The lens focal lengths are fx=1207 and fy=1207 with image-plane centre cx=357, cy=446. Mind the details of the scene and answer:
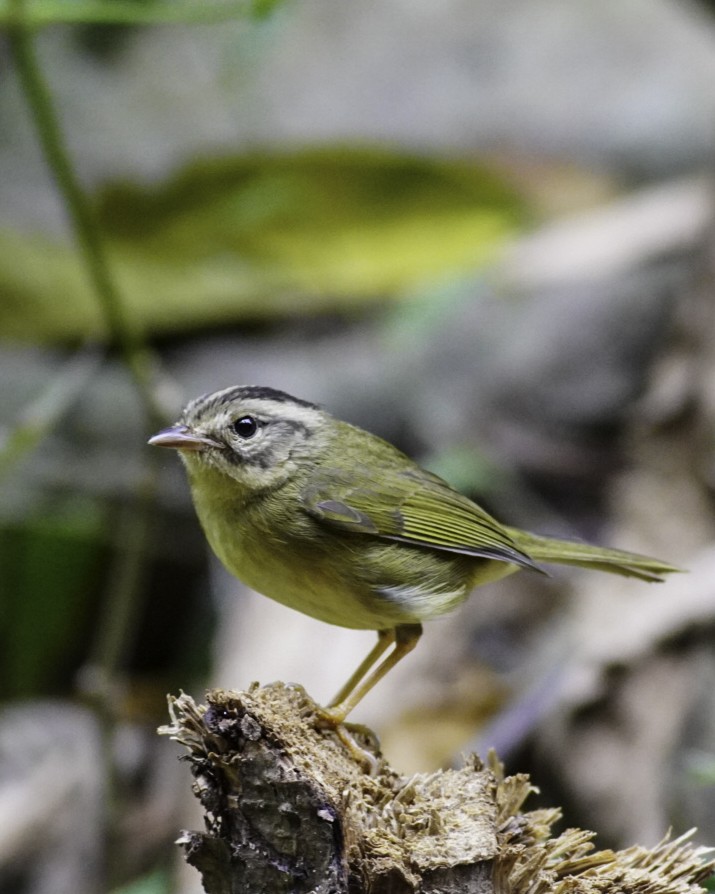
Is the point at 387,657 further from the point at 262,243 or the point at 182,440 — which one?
the point at 262,243

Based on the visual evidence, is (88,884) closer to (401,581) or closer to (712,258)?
(401,581)

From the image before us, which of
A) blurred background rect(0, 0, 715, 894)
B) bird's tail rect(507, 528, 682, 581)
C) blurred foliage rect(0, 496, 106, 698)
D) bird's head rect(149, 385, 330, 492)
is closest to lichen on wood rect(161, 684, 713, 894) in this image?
bird's head rect(149, 385, 330, 492)

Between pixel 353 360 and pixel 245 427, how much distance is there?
457 centimetres

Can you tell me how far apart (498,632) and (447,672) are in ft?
2.35

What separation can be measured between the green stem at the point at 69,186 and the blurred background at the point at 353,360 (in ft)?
0.05

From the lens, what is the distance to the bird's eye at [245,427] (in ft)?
11.1

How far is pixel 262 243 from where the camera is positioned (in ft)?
26.3

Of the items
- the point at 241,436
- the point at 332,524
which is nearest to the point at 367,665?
the point at 332,524

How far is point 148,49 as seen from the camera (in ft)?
33.7

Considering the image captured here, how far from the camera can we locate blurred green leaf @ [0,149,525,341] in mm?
A: 7598

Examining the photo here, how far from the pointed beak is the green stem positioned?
1.70m

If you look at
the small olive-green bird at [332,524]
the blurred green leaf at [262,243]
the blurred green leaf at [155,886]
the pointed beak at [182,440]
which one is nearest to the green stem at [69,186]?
the small olive-green bird at [332,524]

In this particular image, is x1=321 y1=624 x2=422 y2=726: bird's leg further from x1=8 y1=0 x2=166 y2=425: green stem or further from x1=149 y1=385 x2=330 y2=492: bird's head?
x1=8 y1=0 x2=166 y2=425: green stem

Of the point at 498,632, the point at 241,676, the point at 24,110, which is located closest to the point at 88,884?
the point at 241,676
